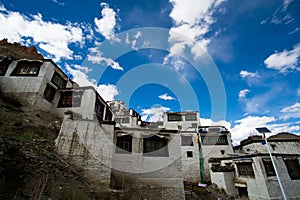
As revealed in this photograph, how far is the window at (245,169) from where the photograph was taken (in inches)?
642

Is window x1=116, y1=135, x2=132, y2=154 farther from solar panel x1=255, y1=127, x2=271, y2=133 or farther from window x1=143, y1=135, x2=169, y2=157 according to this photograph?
solar panel x1=255, y1=127, x2=271, y2=133

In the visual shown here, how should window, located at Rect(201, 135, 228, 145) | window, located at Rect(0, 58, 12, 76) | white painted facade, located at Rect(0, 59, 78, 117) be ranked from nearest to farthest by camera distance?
white painted facade, located at Rect(0, 59, 78, 117), window, located at Rect(0, 58, 12, 76), window, located at Rect(201, 135, 228, 145)

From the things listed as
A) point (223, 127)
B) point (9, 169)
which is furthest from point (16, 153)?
point (223, 127)

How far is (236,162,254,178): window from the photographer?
53.5ft

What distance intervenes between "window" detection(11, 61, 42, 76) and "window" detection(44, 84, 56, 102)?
2.01m

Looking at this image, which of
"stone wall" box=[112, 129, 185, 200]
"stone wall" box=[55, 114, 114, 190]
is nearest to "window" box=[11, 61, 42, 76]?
"stone wall" box=[55, 114, 114, 190]

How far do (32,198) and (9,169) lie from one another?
1.61m

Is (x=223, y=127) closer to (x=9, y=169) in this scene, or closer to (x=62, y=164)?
(x=62, y=164)

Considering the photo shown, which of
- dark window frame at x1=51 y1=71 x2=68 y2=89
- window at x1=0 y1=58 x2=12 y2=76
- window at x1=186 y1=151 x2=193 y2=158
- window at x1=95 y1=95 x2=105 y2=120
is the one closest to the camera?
window at x1=0 y1=58 x2=12 y2=76

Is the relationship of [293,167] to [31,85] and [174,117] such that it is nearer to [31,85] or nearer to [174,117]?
[174,117]

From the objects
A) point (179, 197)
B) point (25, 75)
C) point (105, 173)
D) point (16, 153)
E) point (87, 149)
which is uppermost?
point (25, 75)

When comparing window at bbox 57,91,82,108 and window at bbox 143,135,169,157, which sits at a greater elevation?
window at bbox 57,91,82,108

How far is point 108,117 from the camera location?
23641 mm

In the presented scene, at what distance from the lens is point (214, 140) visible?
25.5 m
